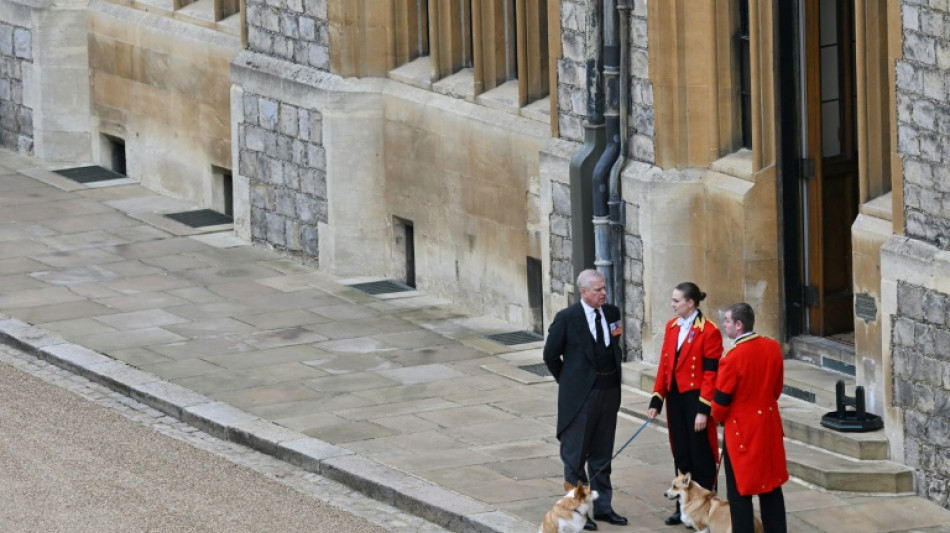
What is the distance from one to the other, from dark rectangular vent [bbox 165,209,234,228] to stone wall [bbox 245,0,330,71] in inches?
72.8

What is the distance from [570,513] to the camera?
45.2 ft

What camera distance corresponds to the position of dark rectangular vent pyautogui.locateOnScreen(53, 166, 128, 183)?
25.3 m

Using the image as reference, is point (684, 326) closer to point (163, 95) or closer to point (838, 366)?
point (838, 366)

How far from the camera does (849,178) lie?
17156mm

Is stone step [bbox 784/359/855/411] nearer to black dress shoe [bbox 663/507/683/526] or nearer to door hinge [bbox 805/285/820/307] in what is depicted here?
door hinge [bbox 805/285/820/307]

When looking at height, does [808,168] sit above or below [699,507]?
above

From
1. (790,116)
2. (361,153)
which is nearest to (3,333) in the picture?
(361,153)

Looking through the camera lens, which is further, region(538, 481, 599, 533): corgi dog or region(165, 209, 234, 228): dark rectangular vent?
region(165, 209, 234, 228): dark rectangular vent

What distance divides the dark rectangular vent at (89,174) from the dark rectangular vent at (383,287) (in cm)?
512

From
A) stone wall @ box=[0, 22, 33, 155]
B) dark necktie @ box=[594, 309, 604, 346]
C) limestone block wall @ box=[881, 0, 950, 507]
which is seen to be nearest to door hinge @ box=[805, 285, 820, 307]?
limestone block wall @ box=[881, 0, 950, 507]

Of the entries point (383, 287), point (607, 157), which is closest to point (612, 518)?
point (607, 157)

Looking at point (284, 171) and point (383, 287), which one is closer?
point (383, 287)

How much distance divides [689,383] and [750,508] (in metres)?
0.89

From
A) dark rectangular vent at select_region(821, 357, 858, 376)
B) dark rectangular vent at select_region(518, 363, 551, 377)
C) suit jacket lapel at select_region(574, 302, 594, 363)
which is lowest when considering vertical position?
dark rectangular vent at select_region(518, 363, 551, 377)
